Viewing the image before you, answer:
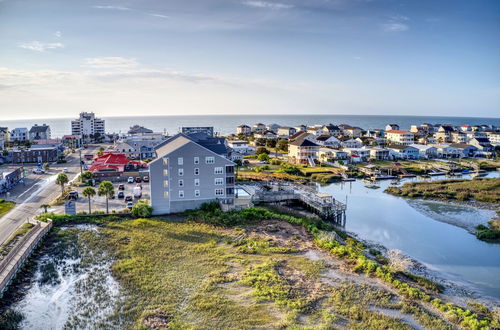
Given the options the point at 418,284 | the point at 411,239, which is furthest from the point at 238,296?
the point at 411,239

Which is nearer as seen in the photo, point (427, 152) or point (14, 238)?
point (14, 238)

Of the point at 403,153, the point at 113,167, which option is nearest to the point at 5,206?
the point at 113,167

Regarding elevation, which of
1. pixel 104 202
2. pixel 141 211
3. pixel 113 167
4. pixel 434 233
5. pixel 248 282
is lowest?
pixel 434 233

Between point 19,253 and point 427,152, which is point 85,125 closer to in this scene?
point 19,253

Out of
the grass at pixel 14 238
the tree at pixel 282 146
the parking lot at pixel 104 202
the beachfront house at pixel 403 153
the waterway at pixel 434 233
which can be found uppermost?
the tree at pixel 282 146

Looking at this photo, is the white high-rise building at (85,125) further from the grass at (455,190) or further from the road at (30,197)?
the grass at (455,190)

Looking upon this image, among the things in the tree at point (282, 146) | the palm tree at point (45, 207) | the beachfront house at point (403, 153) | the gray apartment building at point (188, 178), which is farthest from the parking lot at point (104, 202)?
the beachfront house at point (403, 153)

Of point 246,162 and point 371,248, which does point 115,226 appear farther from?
point 246,162
